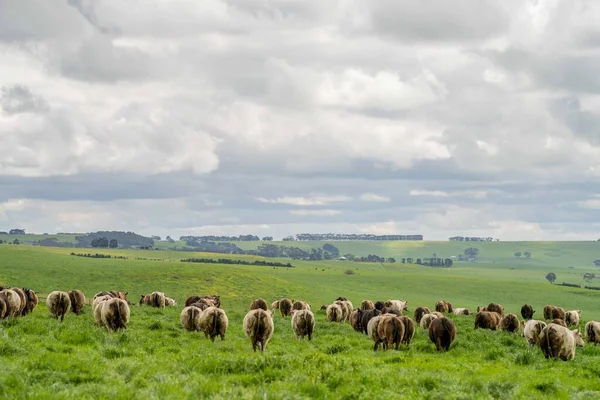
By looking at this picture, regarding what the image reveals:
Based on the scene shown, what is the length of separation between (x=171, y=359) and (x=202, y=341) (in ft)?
22.6

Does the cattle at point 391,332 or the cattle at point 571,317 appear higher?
the cattle at point 391,332

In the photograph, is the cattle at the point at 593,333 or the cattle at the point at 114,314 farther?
the cattle at the point at 593,333

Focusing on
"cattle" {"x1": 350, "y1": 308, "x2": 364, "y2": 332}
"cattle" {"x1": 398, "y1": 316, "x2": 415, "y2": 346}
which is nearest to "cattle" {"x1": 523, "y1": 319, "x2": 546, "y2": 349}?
"cattle" {"x1": 398, "y1": 316, "x2": 415, "y2": 346}

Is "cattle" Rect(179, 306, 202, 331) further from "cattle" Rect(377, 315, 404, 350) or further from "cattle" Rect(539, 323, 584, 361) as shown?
"cattle" Rect(539, 323, 584, 361)

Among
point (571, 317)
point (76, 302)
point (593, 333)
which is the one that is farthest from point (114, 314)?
point (571, 317)

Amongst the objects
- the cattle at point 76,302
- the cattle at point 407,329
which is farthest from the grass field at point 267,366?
the cattle at point 76,302

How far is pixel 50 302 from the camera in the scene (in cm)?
3309

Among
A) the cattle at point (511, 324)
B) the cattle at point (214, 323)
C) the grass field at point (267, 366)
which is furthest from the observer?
the cattle at point (511, 324)

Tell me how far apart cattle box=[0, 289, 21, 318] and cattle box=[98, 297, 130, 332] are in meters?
6.09

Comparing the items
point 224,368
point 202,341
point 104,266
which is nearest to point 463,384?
point 224,368

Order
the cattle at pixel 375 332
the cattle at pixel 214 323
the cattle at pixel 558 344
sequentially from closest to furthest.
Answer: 1. the cattle at pixel 558 344
2. the cattle at pixel 375 332
3. the cattle at pixel 214 323

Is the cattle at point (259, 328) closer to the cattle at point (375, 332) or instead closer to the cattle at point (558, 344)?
the cattle at point (375, 332)

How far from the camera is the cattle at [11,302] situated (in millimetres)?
30844

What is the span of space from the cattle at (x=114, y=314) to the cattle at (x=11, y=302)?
20.0 ft
